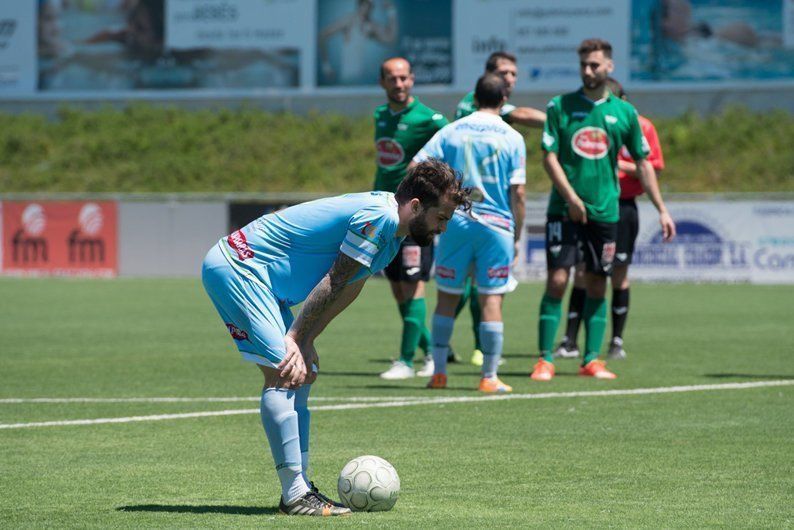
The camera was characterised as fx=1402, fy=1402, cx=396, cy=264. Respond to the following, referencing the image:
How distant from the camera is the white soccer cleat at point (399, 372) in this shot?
10.1 metres

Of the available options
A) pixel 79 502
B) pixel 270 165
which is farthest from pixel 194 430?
pixel 270 165

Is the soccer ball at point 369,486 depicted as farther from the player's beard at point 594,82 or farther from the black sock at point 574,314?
the black sock at point 574,314

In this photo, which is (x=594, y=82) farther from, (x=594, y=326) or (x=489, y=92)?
(x=594, y=326)

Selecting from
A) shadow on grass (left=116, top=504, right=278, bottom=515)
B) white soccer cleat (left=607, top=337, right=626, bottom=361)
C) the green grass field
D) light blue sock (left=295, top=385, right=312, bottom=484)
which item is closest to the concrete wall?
the green grass field

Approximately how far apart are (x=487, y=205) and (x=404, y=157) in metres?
1.54

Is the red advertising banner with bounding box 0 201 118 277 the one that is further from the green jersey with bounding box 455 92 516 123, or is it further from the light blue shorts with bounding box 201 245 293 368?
the light blue shorts with bounding box 201 245 293 368

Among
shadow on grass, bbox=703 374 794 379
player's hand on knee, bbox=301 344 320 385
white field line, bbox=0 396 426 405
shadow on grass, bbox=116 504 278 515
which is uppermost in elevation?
player's hand on knee, bbox=301 344 320 385

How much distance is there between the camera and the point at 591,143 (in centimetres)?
1025

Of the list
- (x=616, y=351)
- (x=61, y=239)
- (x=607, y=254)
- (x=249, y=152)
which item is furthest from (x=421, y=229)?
(x=249, y=152)

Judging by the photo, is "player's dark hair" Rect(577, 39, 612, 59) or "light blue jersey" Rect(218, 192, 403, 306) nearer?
"light blue jersey" Rect(218, 192, 403, 306)

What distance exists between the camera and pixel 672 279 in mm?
23984

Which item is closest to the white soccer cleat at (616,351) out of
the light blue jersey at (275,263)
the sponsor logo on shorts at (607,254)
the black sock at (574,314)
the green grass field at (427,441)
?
the green grass field at (427,441)

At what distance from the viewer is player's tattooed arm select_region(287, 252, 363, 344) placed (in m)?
5.21

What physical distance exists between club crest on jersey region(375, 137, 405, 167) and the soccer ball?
5.35 metres
